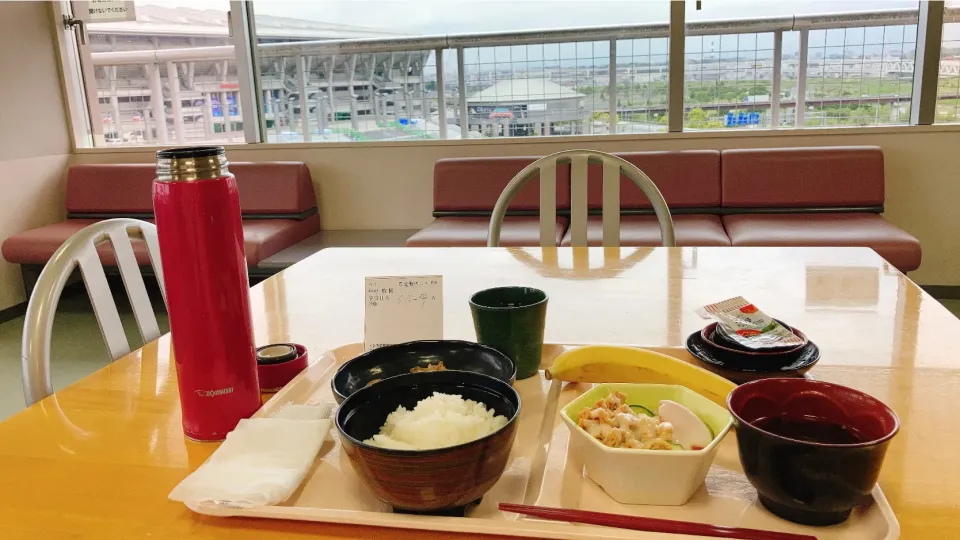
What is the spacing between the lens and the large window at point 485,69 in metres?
3.93

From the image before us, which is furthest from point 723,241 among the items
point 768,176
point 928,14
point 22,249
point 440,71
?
point 22,249

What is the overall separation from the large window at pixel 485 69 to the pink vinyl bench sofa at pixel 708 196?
0.40 metres

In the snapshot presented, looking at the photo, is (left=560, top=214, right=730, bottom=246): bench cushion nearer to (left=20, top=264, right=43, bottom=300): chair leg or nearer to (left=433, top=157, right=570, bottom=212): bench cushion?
(left=433, top=157, right=570, bottom=212): bench cushion

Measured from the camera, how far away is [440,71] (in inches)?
173

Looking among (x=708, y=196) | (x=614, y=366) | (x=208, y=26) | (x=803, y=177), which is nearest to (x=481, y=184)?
(x=708, y=196)

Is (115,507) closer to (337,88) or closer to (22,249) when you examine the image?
(22,249)

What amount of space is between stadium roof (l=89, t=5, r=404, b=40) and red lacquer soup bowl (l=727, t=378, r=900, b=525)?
4.13 m

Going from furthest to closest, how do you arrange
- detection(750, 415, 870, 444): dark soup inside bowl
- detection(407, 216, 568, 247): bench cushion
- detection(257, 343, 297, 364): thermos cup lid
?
detection(407, 216, 568, 247): bench cushion < detection(257, 343, 297, 364): thermos cup lid < detection(750, 415, 870, 444): dark soup inside bowl

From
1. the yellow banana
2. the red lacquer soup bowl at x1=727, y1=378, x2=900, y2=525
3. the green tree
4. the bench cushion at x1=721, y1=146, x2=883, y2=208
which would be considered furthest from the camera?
the green tree

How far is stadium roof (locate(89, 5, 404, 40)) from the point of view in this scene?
4.43 meters

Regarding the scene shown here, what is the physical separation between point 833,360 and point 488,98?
3597 mm

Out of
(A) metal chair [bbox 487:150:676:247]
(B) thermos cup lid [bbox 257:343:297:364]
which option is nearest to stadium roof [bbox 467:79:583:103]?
(A) metal chair [bbox 487:150:676:247]

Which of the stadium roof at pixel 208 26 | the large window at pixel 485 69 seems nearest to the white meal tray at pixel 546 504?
the large window at pixel 485 69

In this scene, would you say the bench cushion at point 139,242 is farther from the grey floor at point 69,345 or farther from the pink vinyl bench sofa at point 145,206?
the grey floor at point 69,345
